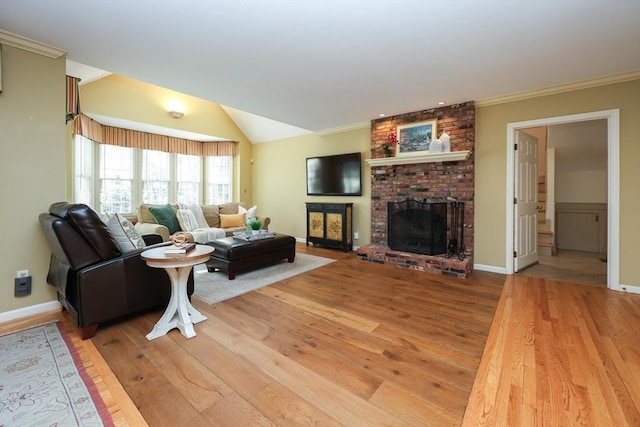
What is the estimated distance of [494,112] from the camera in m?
3.80

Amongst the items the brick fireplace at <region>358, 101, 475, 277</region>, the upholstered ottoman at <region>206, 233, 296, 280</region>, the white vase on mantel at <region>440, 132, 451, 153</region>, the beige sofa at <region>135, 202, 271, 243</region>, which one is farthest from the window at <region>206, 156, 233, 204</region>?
the white vase on mantel at <region>440, 132, 451, 153</region>

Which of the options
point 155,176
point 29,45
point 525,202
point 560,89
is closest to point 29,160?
point 29,45

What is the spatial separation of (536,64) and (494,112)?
1.09m

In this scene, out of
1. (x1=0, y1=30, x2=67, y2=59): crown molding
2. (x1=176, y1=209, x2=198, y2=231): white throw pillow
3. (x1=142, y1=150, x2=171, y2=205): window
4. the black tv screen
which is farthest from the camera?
(x1=142, y1=150, x2=171, y2=205): window

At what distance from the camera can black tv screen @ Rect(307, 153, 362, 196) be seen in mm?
5186

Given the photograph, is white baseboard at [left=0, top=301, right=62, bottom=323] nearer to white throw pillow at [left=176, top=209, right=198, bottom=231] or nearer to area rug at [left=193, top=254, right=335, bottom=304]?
area rug at [left=193, top=254, right=335, bottom=304]

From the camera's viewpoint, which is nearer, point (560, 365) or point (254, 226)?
point (560, 365)

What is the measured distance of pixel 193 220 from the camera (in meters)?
5.04

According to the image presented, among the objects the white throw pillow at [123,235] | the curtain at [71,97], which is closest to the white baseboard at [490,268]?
the white throw pillow at [123,235]

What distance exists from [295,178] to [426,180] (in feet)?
9.68

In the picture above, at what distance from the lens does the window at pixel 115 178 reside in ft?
17.1

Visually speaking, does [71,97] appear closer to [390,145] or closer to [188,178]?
[188,178]

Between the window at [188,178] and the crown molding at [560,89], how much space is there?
589 cm

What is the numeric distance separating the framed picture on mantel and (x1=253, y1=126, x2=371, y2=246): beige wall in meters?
0.70
